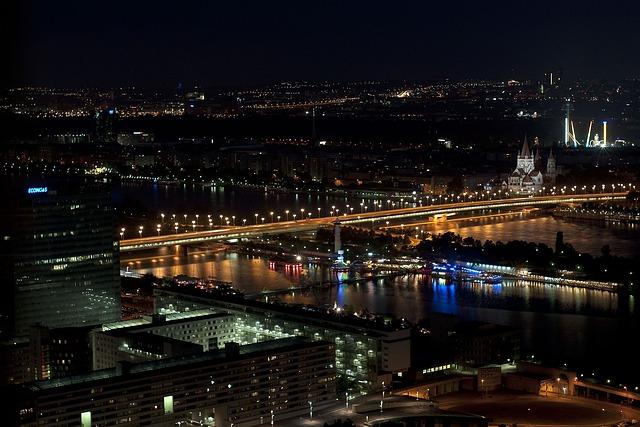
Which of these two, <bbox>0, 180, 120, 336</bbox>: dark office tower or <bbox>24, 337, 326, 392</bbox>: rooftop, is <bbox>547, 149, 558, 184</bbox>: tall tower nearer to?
<bbox>0, 180, 120, 336</bbox>: dark office tower

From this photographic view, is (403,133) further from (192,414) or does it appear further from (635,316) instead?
(192,414)

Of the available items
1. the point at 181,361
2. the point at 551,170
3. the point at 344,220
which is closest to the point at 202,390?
the point at 181,361

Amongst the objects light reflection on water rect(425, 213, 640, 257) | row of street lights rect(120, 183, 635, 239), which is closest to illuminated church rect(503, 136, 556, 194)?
row of street lights rect(120, 183, 635, 239)

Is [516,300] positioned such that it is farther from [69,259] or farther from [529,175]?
[529,175]

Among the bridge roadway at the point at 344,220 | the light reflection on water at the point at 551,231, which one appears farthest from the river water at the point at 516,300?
the bridge roadway at the point at 344,220

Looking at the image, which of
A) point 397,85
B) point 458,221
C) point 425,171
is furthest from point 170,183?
point 397,85

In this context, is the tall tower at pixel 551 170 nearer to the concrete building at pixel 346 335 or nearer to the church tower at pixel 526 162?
the church tower at pixel 526 162
